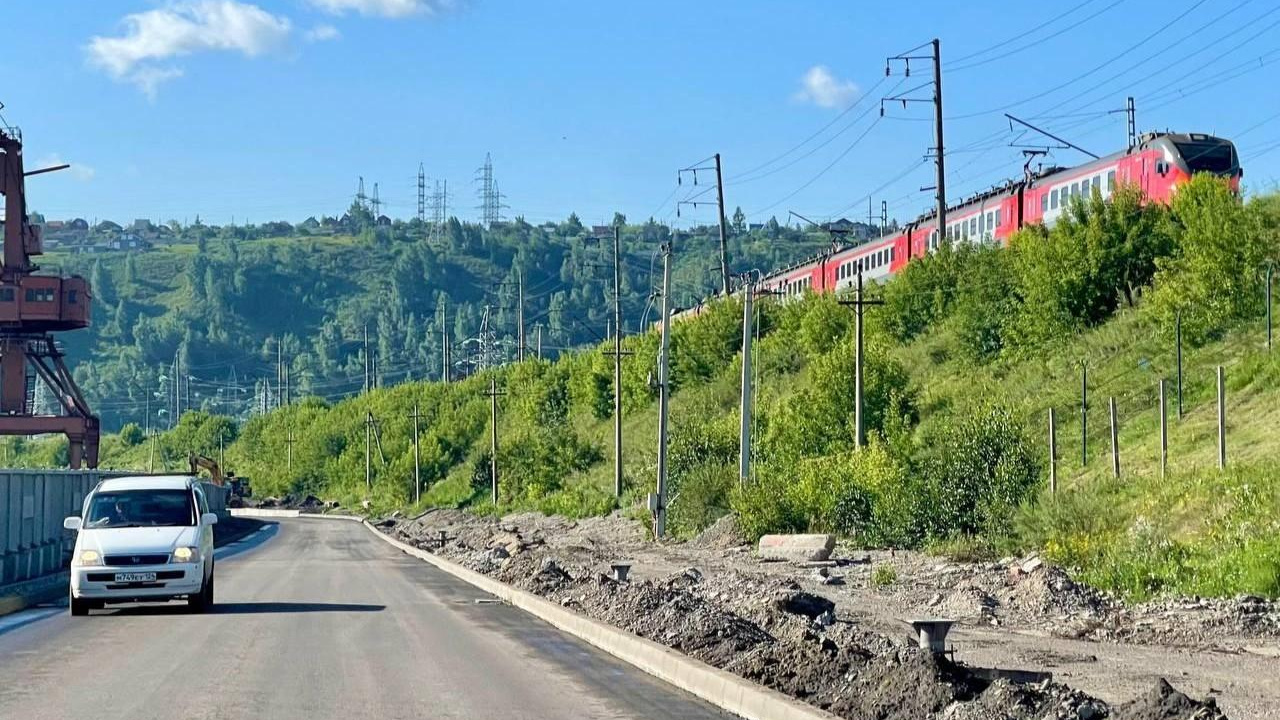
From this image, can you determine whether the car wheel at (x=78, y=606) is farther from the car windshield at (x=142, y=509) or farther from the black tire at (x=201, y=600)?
the black tire at (x=201, y=600)

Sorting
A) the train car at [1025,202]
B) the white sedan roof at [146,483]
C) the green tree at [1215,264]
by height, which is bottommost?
the white sedan roof at [146,483]

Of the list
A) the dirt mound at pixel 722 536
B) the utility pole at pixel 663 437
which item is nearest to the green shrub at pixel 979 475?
the dirt mound at pixel 722 536

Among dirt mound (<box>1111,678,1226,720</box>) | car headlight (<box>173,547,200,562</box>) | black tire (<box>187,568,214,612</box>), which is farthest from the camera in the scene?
black tire (<box>187,568,214,612</box>)

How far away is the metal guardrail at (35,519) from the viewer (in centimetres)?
2898

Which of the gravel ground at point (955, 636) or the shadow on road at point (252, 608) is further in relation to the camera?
the shadow on road at point (252, 608)

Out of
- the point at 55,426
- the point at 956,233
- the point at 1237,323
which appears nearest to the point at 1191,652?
the point at 1237,323

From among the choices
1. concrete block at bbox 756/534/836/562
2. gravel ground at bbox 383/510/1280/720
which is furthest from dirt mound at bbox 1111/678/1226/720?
concrete block at bbox 756/534/836/562

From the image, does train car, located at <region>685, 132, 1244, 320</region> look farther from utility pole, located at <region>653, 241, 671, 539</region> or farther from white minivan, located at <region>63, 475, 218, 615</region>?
white minivan, located at <region>63, 475, 218, 615</region>

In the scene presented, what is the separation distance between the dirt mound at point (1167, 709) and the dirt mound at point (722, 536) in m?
34.2

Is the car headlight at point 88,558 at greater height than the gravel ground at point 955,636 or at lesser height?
greater

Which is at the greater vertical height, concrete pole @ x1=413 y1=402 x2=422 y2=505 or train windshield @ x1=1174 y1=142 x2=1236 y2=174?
train windshield @ x1=1174 y1=142 x2=1236 y2=174

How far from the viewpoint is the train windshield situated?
55688mm

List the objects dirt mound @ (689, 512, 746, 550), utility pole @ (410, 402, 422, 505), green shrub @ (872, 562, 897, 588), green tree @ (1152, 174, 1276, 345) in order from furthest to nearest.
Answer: utility pole @ (410, 402, 422, 505) < green tree @ (1152, 174, 1276, 345) < dirt mound @ (689, 512, 746, 550) < green shrub @ (872, 562, 897, 588)

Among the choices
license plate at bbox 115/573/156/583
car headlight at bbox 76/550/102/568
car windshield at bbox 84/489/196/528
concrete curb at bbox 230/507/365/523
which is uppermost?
car windshield at bbox 84/489/196/528
